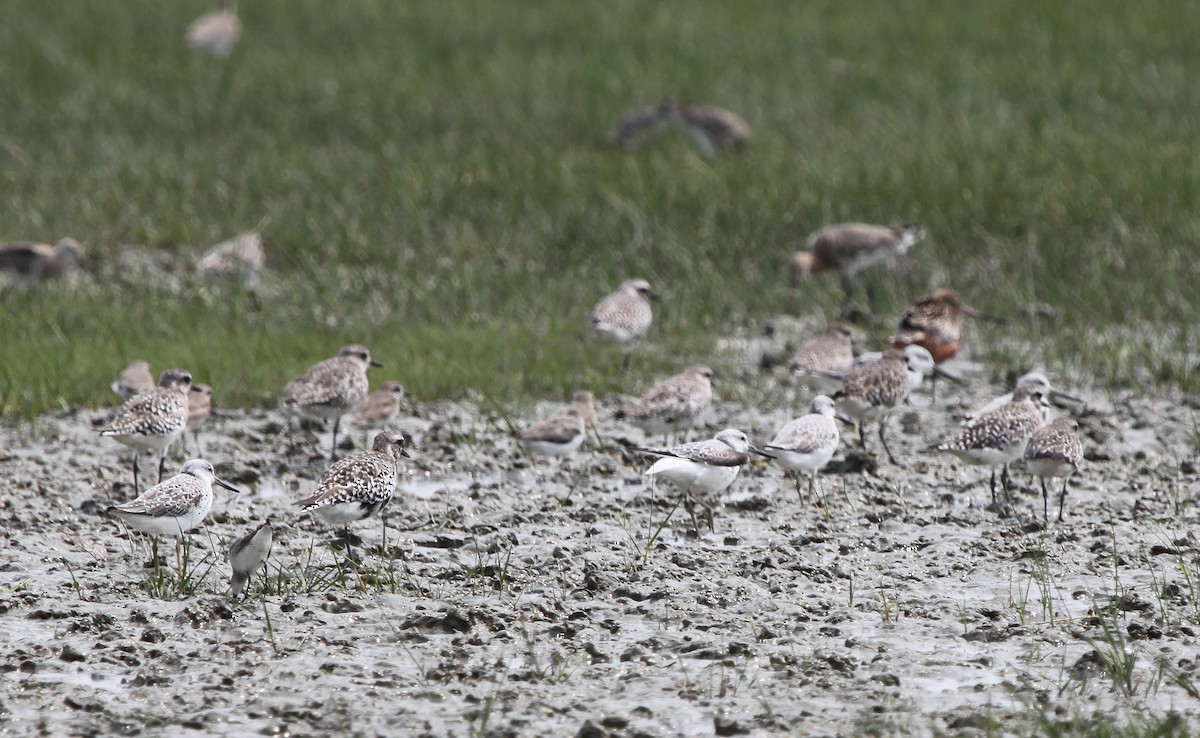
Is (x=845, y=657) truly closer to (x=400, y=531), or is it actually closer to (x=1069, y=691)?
(x=1069, y=691)

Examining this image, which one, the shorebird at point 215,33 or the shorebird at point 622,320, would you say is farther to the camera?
the shorebird at point 215,33

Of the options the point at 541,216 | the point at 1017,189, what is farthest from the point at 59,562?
the point at 1017,189

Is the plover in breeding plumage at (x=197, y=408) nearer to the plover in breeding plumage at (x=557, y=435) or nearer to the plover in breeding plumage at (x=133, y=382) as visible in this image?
the plover in breeding plumage at (x=133, y=382)

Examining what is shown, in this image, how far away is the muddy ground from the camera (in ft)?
19.3

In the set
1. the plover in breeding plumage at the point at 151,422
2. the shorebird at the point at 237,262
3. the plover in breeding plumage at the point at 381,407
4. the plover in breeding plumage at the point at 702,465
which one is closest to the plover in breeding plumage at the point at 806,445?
the plover in breeding plumage at the point at 702,465

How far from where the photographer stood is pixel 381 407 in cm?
1027

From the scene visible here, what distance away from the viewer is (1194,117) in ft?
60.8

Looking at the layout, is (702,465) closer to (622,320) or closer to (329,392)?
(329,392)

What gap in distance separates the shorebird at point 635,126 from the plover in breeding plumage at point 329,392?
9.14 metres

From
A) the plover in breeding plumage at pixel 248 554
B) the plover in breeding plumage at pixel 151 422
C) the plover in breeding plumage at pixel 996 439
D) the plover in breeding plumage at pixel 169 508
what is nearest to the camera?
the plover in breeding plumage at pixel 248 554

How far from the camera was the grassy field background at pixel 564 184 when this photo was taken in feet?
41.4

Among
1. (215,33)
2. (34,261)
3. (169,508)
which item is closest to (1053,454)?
(169,508)

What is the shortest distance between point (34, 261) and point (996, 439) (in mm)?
8943

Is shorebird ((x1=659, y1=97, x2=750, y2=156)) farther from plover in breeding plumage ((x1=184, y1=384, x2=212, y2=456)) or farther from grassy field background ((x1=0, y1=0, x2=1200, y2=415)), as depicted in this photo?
plover in breeding plumage ((x1=184, y1=384, x2=212, y2=456))
